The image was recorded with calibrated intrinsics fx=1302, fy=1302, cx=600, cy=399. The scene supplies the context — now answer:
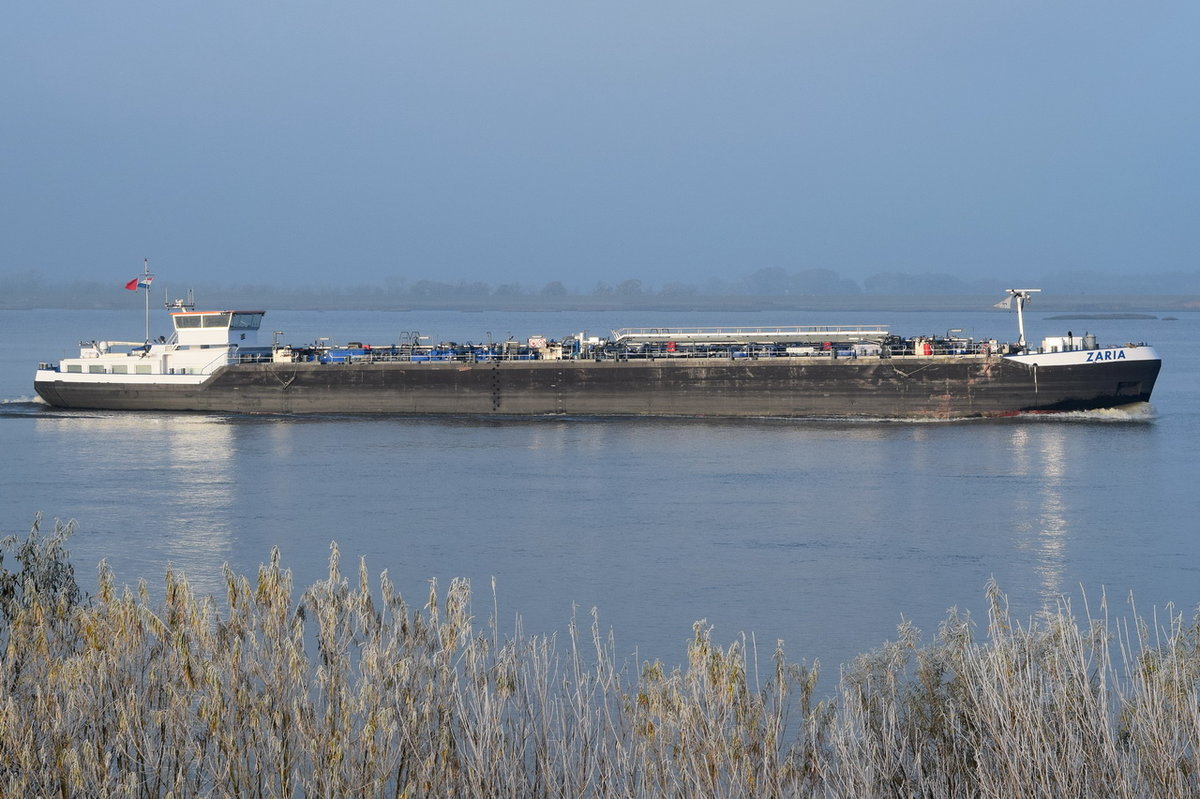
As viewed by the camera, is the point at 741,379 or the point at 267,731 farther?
the point at 741,379

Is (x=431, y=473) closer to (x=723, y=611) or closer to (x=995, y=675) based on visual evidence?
(x=723, y=611)

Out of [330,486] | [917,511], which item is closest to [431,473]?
[330,486]

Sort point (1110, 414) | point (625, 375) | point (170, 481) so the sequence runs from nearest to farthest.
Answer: point (170, 481)
point (1110, 414)
point (625, 375)

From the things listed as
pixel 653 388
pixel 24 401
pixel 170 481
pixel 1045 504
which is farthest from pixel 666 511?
pixel 24 401

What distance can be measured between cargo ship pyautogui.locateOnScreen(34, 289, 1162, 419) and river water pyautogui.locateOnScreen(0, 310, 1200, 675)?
1354 mm

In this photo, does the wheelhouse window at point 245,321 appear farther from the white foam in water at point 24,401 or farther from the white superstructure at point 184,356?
the white foam in water at point 24,401

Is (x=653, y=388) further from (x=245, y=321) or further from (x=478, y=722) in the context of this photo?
(x=478, y=722)

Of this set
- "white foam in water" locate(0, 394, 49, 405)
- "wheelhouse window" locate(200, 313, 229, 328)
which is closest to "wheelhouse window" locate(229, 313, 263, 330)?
"wheelhouse window" locate(200, 313, 229, 328)

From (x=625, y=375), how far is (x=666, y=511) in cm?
2058

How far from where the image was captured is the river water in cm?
2373

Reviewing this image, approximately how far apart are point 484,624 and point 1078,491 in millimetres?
20756

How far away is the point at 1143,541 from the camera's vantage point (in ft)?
95.1

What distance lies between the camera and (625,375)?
174 feet

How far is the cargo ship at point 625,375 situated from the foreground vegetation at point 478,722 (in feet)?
126
